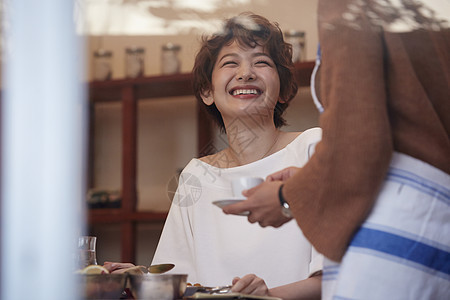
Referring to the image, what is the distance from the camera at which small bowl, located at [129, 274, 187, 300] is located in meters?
0.71

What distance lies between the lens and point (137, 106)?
2.31 metres

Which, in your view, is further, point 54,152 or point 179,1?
point 179,1

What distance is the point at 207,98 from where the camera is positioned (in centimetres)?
126

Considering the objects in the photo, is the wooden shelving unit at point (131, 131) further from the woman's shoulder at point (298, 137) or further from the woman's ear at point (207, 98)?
the woman's shoulder at point (298, 137)

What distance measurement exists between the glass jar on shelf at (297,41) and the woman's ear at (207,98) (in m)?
0.24

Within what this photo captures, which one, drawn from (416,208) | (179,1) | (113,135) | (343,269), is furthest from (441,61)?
(113,135)

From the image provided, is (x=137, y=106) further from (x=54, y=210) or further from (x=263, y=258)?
(x=54, y=210)

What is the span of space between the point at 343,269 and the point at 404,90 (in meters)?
0.24

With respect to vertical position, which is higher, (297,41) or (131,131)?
(297,41)

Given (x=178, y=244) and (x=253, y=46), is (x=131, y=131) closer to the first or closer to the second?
(x=178, y=244)

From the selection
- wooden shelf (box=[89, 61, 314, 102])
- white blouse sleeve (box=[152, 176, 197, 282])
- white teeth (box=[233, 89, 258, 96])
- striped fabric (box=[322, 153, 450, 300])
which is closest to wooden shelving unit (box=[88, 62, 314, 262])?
wooden shelf (box=[89, 61, 314, 102])

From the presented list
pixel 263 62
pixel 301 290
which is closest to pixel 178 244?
pixel 301 290

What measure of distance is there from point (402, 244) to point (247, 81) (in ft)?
1.60

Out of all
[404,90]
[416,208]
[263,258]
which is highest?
[404,90]
